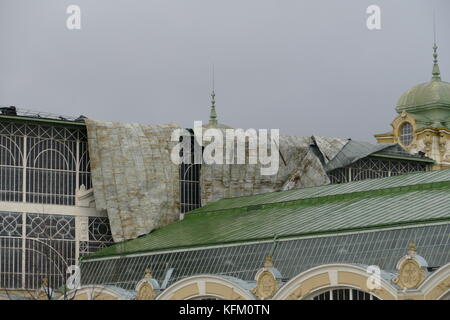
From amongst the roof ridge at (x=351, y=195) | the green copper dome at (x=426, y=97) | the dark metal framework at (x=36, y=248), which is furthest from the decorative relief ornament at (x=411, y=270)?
the green copper dome at (x=426, y=97)

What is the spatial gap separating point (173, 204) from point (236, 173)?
6.15 meters

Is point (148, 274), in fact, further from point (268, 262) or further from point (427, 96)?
point (427, 96)

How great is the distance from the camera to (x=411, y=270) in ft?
249

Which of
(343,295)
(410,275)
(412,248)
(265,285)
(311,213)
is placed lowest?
(265,285)

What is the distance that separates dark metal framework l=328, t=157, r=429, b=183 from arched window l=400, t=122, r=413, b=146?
3257cm

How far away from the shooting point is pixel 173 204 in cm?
11481

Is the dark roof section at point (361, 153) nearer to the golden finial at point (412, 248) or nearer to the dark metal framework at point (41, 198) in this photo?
the dark metal framework at point (41, 198)

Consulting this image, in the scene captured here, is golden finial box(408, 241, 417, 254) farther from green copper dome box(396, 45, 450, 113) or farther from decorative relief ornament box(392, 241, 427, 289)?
green copper dome box(396, 45, 450, 113)

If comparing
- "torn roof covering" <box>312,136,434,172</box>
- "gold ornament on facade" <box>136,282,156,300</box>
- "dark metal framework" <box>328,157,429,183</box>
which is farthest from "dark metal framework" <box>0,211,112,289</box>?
"dark metal framework" <box>328,157,429,183</box>

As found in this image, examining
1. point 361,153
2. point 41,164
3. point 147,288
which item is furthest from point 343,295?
point 361,153

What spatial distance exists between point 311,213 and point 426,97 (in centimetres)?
7350

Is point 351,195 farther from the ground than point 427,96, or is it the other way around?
point 427,96
